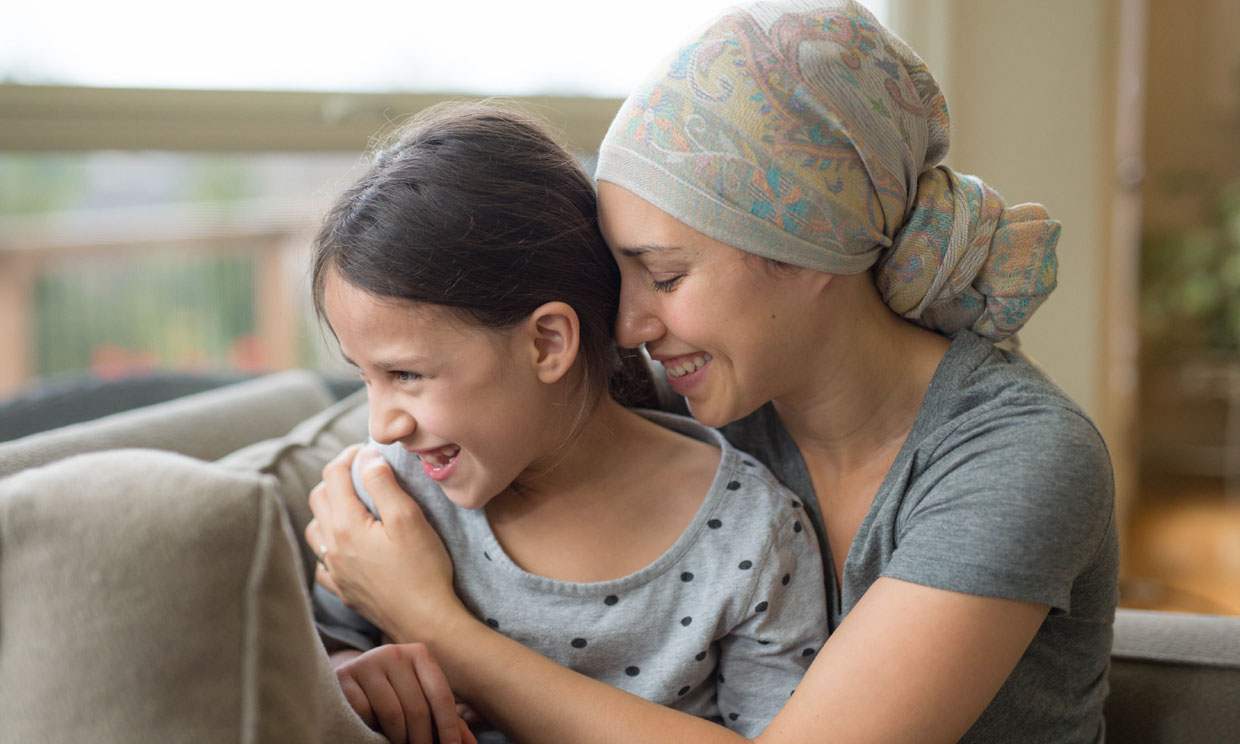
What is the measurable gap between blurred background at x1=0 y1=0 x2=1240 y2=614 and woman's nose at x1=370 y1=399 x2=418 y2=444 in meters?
0.23

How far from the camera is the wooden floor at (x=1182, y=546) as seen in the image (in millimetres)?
2330

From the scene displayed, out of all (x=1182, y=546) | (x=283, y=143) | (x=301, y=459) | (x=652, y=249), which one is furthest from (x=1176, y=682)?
(x=1182, y=546)

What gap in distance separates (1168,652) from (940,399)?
0.45 meters

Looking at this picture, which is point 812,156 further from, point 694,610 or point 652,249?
point 694,610

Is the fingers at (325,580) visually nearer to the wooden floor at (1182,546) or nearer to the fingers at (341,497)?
the fingers at (341,497)

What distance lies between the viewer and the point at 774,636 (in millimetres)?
1045

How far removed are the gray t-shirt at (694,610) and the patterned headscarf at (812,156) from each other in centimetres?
32

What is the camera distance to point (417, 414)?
3.18 feet

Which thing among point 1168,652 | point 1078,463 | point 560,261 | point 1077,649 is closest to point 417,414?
point 560,261

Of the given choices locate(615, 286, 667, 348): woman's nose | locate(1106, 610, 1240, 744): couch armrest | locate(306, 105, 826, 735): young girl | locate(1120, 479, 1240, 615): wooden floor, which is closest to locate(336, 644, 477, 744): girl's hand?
locate(306, 105, 826, 735): young girl

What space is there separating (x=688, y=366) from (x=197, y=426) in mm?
650

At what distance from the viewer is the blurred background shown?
1973 millimetres

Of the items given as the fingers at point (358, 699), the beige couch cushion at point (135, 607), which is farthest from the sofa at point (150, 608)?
the fingers at point (358, 699)

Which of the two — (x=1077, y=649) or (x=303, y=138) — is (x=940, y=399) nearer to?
(x=1077, y=649)
